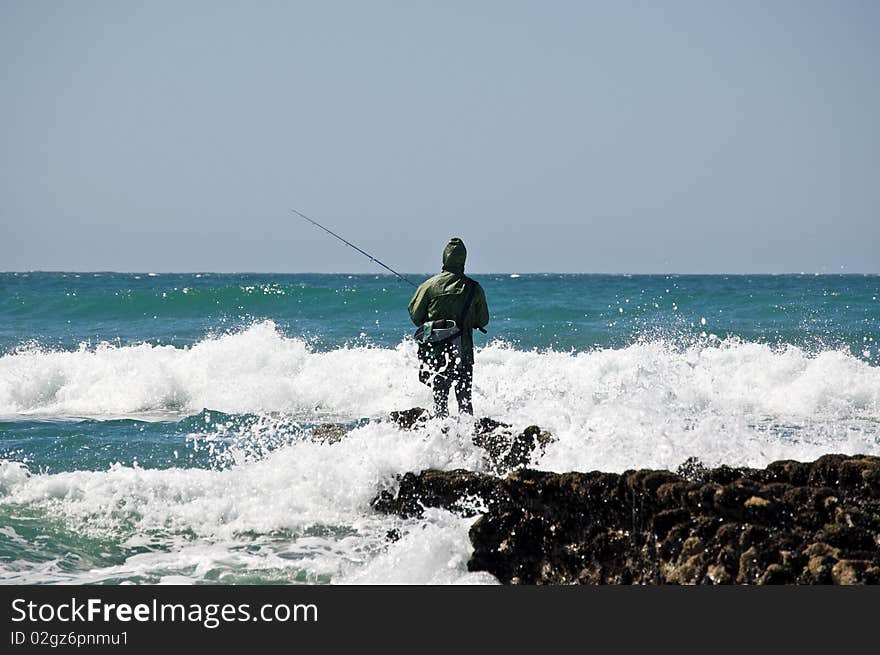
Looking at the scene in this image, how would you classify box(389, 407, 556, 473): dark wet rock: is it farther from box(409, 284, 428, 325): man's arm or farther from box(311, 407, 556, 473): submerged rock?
box(409, 284, 428, 325): man's arm

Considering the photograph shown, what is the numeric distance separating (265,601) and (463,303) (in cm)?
425

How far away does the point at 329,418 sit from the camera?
1507 centimetres

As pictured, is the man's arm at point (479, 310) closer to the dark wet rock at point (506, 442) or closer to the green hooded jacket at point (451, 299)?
the green hooded jacket at point (451, 299)

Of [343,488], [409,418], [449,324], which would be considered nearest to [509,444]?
[409,418]

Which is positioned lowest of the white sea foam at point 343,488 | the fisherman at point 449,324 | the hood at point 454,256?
the white sea foam at point 343,488

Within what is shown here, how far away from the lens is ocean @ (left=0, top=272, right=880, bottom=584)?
24.3 ft

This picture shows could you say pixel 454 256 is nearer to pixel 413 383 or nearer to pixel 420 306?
pixel 420 306

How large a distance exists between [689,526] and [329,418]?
31.9ft

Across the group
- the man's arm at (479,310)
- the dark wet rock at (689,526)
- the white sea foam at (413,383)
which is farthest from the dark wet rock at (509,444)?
the dark wet rock at (689,526)

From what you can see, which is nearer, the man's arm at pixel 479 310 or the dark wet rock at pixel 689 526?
the dark wet rock at pixel 689 526

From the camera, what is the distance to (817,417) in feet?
50.4

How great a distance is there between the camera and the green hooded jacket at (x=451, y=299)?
9.19 metres

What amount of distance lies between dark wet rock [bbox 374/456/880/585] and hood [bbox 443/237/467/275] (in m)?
2.95

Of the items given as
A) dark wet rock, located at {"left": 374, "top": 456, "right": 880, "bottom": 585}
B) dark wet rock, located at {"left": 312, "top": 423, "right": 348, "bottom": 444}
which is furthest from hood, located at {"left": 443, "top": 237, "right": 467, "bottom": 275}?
dark wet rock, located at {"left": 374, "top": 456, "right": 880, "bottom": 585}
